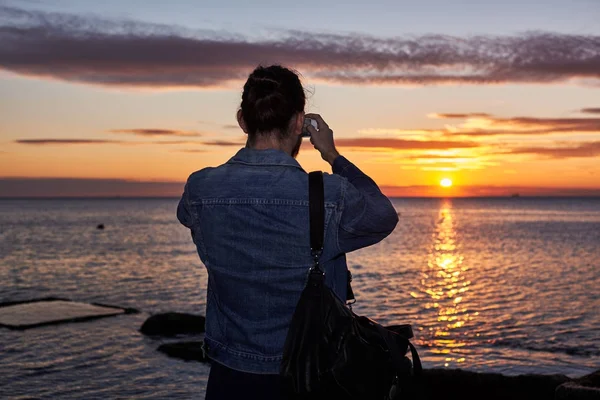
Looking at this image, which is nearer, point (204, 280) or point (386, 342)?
point (386, 342)

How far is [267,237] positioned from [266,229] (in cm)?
3

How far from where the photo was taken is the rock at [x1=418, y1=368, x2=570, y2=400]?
11.8 metres

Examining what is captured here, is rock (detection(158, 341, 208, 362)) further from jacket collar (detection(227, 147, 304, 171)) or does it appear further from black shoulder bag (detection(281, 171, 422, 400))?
black shoulder bag (detection(281, 171, 422, 400))

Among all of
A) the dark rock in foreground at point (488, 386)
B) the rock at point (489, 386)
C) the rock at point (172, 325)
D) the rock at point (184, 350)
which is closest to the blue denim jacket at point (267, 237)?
the dark rock in foreground at point (488, 386)

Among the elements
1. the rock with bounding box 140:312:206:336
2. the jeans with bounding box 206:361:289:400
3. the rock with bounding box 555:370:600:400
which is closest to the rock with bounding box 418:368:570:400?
the rock with bounding box 555:370:600:400

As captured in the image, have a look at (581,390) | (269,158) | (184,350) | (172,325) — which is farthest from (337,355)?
(172,325)

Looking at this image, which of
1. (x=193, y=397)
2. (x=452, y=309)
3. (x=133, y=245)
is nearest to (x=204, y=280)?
(x=452, y=309)

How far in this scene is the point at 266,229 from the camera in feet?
9.38

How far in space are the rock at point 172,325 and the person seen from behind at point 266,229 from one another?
62.7 ft

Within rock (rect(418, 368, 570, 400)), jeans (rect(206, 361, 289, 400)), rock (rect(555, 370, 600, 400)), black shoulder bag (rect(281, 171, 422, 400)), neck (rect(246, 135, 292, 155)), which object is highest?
neck (rect(246, 135, 292, 155))

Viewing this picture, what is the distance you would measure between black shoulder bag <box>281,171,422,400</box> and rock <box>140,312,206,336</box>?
1944 cm

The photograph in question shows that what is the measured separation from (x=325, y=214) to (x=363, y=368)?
61 centimetres

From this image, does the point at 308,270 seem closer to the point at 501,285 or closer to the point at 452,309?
the point at 452,309

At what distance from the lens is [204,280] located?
4006 cm
